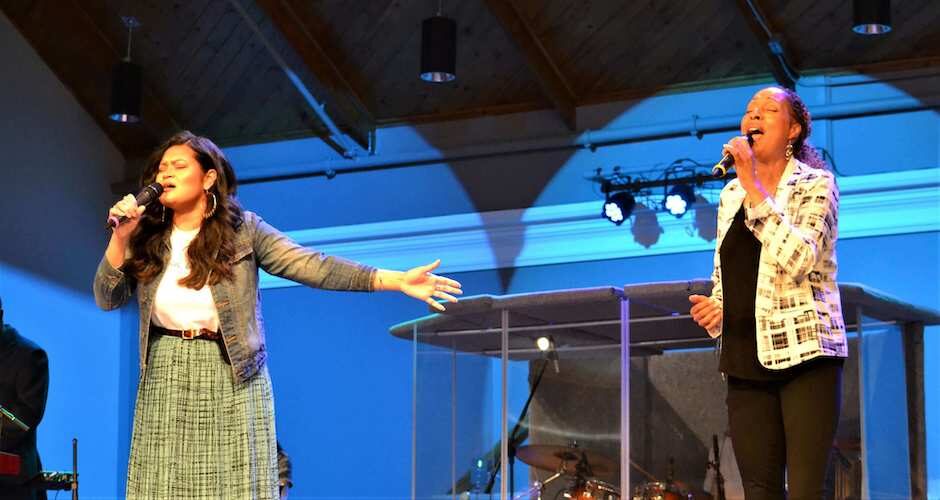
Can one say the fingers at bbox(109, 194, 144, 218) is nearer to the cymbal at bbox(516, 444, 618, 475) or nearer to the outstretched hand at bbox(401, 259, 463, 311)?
the outstretched hand at bbox(401, 259, 463, 311)

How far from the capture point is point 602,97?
8.37 m

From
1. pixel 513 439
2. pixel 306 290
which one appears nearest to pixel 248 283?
pixel 513 439

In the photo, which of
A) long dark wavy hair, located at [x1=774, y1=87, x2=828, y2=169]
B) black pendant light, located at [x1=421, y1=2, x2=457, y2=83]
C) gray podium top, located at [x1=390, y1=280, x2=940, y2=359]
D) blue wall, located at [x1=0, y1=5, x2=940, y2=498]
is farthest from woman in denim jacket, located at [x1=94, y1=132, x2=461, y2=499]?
blue wall, located at [x1=0, y1=5, x2=940, y2=498]

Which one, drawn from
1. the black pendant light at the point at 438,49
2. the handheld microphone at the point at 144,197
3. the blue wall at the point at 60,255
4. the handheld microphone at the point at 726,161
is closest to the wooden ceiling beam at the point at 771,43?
the black pendant light at the point at 438,49

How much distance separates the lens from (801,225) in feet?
9.04

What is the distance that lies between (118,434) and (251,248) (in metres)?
6.82

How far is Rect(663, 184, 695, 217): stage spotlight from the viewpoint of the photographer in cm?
761

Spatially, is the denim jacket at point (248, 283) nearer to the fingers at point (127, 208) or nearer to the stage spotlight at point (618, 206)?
the fingers at point (127, 208)

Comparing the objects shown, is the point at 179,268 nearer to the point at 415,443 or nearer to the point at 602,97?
the point at 415,443

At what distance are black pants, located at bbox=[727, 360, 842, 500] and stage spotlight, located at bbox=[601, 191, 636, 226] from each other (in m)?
5.09

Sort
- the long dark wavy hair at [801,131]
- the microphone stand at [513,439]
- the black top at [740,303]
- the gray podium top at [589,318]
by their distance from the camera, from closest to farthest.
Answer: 1. the black top at [740,303]
2. the long dark wavy hair at [801,131]
3. the gray podium top at [589,318]
4. the microphone stand at [513,439]

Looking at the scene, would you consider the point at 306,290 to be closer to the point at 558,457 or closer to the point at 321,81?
the point at 321,81

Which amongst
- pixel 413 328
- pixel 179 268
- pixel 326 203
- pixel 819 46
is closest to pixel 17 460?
pixel 413 328

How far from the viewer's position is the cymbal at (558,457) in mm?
5309
